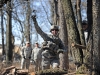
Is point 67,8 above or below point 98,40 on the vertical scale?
above

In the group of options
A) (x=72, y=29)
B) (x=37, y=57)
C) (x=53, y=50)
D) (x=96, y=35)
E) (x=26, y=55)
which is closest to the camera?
(x=96, y=35)

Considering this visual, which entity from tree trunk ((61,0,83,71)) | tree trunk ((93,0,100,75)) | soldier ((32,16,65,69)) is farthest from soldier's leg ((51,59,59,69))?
tree trunk ((93,0,100,75))

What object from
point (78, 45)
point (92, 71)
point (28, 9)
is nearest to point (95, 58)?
point (92, 71)

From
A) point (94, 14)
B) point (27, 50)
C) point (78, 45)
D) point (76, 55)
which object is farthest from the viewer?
point (27, 50)

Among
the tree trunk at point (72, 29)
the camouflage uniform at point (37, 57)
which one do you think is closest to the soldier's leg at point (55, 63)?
the tree trunk at point (72, 29)

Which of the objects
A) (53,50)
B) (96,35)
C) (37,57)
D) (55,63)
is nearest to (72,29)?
(53,50)

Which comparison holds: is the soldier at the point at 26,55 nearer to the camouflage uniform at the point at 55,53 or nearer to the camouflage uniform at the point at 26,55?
the camouflage uniform at the point at 26,55

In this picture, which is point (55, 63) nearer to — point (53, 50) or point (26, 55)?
point (53, 50)

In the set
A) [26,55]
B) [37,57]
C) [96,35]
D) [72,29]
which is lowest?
[37,57]

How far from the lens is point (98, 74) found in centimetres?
741

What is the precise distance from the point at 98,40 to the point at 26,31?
30801mm

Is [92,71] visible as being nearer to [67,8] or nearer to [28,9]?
[67,8]

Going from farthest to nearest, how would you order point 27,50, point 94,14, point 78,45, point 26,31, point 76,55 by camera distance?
point 26,31
point 27,50
point 76,55
point 78,45
point 94,14

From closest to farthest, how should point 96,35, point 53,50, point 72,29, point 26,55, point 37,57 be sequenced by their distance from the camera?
point 96,35 → point 72,29 → point 53,50 → point 37,57 → point 26,55
